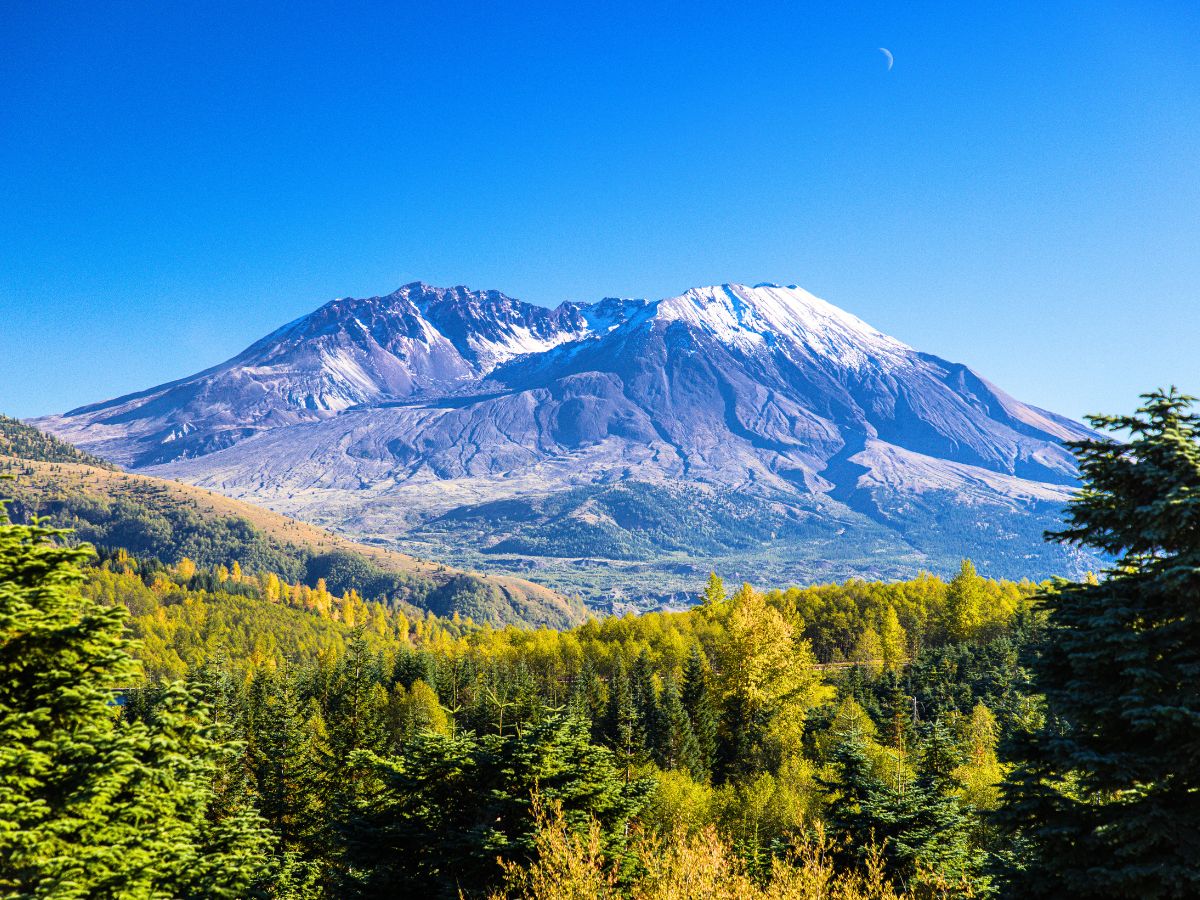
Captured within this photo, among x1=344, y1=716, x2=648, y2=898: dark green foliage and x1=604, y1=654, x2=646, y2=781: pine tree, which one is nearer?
x1=344, y1=716, x2=648, y2=898: dark green foliage

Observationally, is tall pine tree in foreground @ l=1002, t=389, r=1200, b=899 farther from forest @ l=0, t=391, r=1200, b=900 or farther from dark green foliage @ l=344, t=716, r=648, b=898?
dark green foliage @ l=344, t=716, r=648, b=898

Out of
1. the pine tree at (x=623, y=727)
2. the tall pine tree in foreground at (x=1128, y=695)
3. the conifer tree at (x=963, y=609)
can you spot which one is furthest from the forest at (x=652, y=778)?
the conifer tree at (x=963, y=609)

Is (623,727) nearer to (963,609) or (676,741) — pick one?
(676,741)

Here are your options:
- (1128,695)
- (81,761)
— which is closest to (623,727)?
(81,761)

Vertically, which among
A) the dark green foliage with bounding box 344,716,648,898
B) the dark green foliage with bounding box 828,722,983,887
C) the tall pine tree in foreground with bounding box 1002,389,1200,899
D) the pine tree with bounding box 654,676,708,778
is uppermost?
the tall pine tree in foreground with bounding box 1002,389,1200,899

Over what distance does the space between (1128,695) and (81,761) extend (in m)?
18.2

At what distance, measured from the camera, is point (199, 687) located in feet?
56.5

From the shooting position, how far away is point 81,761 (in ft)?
45.8

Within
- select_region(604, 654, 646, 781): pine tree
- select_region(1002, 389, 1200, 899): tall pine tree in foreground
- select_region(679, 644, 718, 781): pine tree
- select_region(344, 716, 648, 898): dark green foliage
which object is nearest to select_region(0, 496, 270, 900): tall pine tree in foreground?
select_region(344, 716, 648, 898): dark green foliage

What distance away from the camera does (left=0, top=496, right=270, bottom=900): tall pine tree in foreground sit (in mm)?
13117

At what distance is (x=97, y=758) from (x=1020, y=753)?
17.0 meters

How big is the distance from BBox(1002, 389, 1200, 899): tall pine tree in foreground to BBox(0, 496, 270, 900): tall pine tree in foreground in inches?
613

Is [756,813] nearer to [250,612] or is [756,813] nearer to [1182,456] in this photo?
[1182,456]

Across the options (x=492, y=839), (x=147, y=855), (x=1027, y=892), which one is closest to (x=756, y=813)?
(x=492, y=839)
